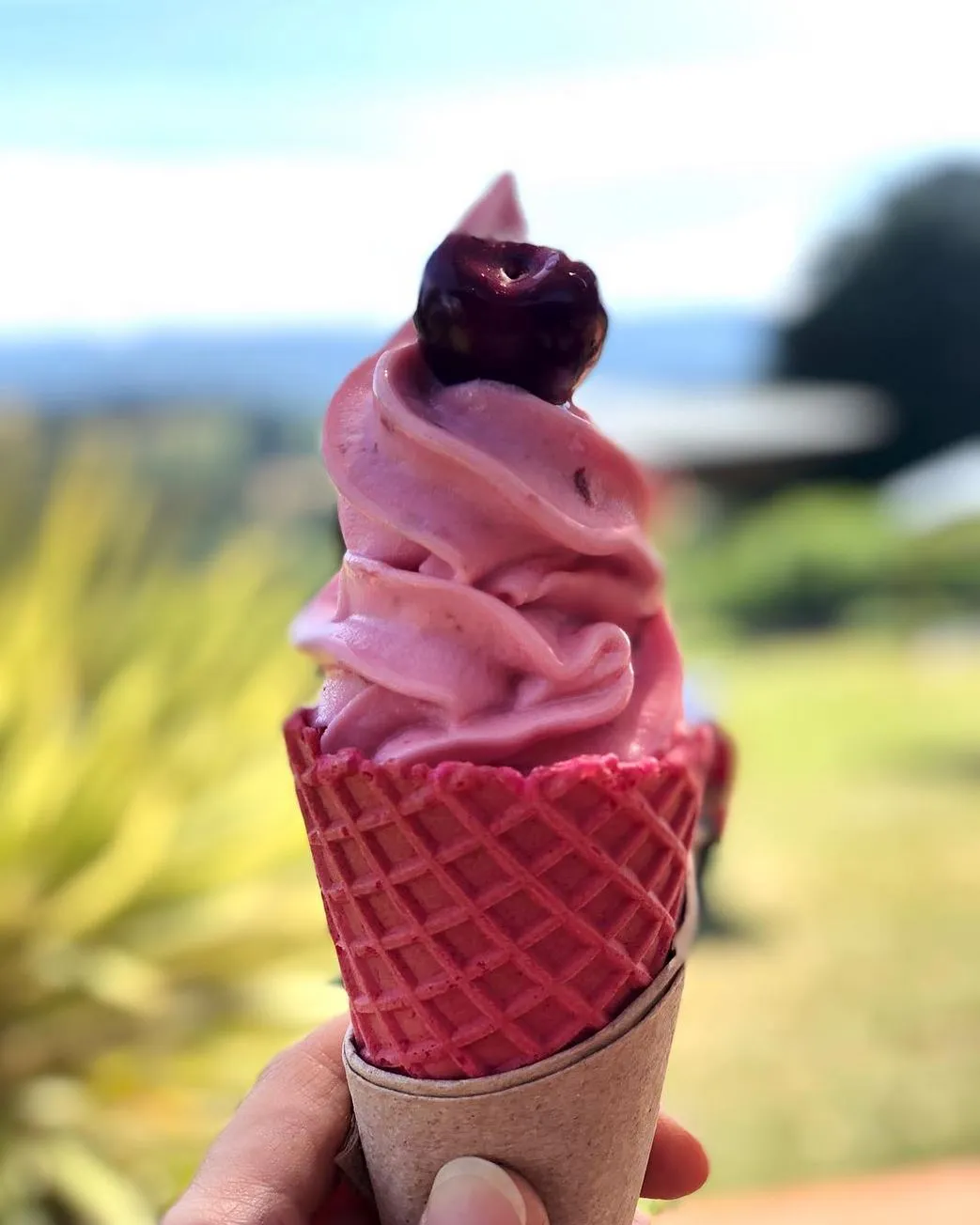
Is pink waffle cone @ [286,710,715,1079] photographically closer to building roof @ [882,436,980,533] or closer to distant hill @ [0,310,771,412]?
distant hill @ [0,310,771,412]

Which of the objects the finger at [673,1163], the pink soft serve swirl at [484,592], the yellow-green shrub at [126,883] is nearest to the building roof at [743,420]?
the yellow-green shrub at [126,883]

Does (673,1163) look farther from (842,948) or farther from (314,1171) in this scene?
(842,948)

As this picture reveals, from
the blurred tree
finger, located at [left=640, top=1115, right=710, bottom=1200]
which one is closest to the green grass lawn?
finger, located at [left=640, top=1115, right=710, bottom=1200]

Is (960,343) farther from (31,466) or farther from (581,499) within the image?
(581,499)

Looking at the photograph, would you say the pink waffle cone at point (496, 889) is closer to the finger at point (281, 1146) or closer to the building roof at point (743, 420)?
the finger at point (281, 1146)

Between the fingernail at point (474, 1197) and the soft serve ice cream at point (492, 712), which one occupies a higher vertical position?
the soft serve ice cream at point (492, 712)
